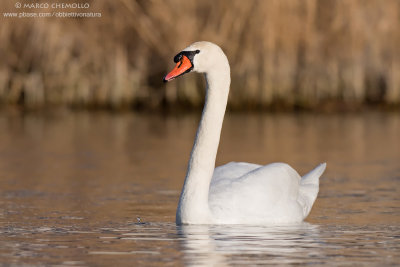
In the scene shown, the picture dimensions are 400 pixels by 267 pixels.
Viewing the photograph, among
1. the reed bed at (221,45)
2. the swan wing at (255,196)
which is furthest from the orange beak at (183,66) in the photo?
the reed bed at (221,45)

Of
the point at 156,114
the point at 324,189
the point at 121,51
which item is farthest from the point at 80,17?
the point at 324,189

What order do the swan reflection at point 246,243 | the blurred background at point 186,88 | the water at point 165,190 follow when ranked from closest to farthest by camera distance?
the swan reflection at point 246,243
the water at point 165,190
the blurred background at point 186,88

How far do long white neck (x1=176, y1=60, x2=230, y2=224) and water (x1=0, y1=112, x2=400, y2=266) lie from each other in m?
0.15

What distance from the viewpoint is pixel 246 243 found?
7879 mm

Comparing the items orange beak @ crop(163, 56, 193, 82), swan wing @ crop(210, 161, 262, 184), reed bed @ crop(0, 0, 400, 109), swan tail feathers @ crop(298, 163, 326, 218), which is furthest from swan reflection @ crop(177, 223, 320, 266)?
reed bed @ crop(0, 0, 400, 109)

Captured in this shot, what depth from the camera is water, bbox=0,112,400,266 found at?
7.53 meters

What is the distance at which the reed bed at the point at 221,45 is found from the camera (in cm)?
2081

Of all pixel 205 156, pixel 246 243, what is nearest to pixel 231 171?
pixel 205 156

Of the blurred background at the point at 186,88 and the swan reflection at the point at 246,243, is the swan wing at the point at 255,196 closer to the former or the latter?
the swan reflection at the point at 246,243

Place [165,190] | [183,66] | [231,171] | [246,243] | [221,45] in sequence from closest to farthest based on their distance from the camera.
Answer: [246,243], [183,66], [231,171], [165,190], [221,45]

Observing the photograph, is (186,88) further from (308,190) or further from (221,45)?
(308,190)

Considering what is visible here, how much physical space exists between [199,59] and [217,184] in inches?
43.5

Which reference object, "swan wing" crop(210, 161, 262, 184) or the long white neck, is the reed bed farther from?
the long white neck

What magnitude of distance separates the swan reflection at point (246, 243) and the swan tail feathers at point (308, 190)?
0.58 metres
